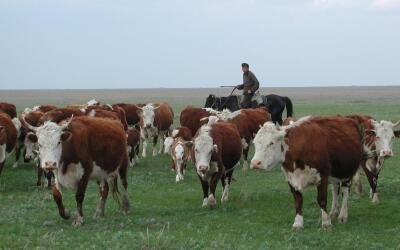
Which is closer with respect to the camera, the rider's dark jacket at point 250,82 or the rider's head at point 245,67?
the rider's head at point 245,67

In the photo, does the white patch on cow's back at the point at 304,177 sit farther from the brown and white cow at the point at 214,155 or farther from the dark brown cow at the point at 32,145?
the dark brown cow at the point at 32,145

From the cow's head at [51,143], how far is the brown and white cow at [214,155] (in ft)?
9.56

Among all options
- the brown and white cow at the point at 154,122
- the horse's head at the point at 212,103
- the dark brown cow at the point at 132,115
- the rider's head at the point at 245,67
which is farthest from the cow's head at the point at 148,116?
the horse's head at the point at 212,103

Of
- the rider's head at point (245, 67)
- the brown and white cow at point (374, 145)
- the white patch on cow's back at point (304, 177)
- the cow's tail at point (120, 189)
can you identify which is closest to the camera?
the white patch on cow's back at point (304, 177)

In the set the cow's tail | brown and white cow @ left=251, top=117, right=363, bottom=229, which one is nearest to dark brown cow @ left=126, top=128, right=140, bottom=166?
the cow's tail

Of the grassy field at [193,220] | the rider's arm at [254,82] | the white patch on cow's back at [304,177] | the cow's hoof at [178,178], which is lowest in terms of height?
the cow's hoof at [178,178]

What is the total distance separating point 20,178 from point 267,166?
353 inches

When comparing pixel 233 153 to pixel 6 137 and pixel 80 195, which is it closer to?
pixel 80 195

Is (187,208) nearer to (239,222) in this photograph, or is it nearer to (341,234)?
(239,222)

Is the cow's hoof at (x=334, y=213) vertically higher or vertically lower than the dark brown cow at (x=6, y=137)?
lower

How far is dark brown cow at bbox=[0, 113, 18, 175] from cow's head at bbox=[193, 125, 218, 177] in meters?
4.76

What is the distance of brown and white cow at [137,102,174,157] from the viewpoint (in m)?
23.3

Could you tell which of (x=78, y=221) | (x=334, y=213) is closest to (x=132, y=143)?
(x=78, y=221)

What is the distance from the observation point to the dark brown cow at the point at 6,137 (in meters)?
15.0
